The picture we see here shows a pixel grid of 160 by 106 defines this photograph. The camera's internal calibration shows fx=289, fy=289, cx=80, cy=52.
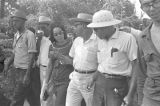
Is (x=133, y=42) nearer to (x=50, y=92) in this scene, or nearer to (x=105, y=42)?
(x=105, y=42)

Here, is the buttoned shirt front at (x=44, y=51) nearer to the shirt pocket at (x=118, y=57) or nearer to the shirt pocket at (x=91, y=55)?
the shirt pocket at (x=91, y=55)

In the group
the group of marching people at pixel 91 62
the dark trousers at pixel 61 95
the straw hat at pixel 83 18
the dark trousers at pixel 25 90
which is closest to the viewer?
the group of marching people at pixel 91 62

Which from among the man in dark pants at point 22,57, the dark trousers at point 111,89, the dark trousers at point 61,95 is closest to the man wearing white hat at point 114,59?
the dark trousers at point 111,89

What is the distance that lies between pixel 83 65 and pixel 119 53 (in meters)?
0.81

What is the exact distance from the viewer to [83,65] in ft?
14.4

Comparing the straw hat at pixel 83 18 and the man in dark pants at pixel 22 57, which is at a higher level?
the straw hat at pixel 83 18

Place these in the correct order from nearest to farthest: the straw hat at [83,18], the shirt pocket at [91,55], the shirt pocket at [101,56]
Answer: the shirt pocket at [101,56]
the shirt pocket at [91,55]
the straw hat at [83,18]

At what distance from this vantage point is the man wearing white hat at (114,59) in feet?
12.3

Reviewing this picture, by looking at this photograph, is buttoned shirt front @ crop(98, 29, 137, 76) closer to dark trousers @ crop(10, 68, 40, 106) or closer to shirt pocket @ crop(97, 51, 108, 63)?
shirt pocket @ crop(97, 51, 108, 63)

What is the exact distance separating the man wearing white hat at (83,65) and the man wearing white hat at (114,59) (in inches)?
18.9

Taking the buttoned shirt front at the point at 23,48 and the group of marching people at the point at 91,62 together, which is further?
the buttoned shirt front at the point at 23,48

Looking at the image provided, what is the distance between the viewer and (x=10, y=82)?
6.46 metres

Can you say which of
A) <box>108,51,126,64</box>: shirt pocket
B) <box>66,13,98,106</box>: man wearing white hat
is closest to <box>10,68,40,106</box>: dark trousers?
<box>66,13,98,106</box>: man wearing white hat

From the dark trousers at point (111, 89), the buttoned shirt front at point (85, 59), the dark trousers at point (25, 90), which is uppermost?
the buttoned shirt front at point (85, 59)
